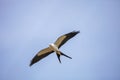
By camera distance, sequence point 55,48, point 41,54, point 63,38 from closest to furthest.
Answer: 1. point 63,38
2. point 55,48
3. point 41,54

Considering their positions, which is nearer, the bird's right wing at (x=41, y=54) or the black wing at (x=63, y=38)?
the black wing at (x=63, y=38)

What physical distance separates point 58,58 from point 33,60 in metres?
2.42

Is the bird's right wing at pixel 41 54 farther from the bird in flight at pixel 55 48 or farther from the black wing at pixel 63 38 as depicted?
the black wing at pixel 63 38

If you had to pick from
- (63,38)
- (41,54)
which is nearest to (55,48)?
(63,38)

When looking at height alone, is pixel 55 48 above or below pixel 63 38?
below


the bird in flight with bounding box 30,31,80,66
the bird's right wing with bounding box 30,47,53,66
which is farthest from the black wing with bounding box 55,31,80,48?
the bird's right wing with bounding box 30,47,53,66

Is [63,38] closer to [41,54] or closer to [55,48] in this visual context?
[55,48]

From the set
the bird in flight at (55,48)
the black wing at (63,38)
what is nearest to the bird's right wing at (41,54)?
the bird in flight at (55,48)

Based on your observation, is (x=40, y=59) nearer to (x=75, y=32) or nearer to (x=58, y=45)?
(x=58, y=45)

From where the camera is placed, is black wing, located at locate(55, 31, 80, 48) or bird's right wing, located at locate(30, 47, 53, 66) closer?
black wing, located at locate(55, 31, 80, 48)

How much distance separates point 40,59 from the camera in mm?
15234

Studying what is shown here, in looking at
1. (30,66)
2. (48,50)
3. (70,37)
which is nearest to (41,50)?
(48,50)

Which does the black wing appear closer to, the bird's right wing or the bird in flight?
the bird in flight

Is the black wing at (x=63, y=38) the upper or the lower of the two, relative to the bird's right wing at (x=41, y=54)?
lower
